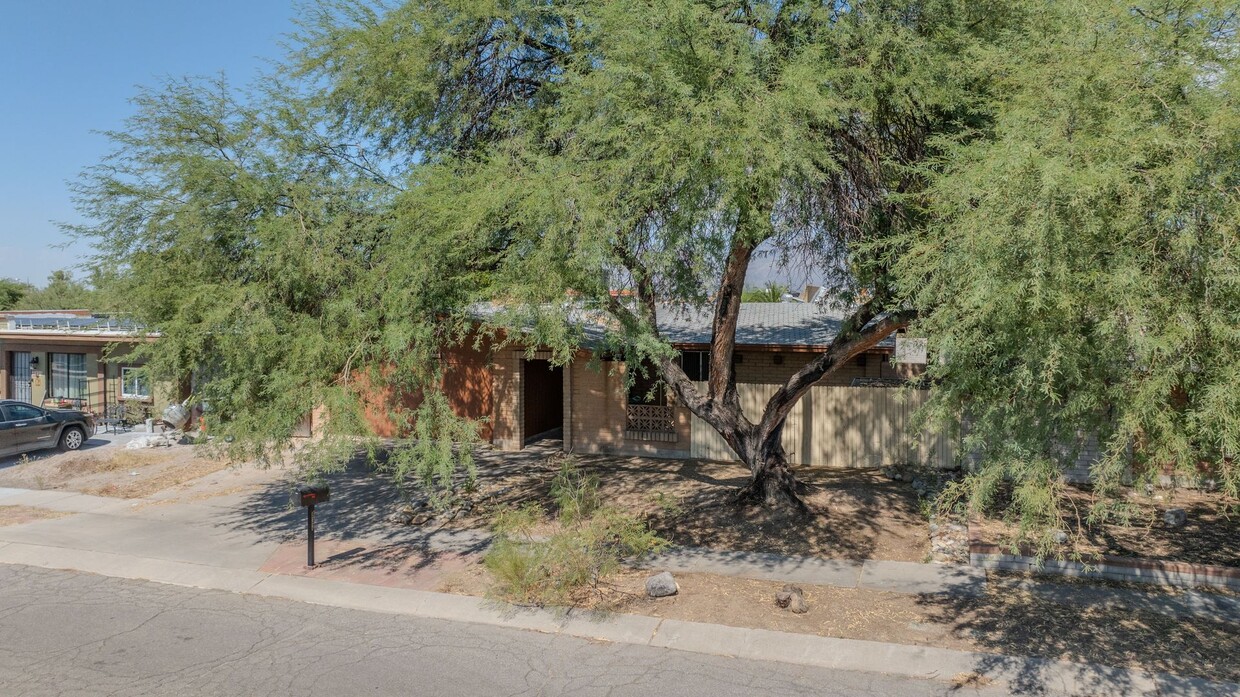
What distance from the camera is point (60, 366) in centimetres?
2403

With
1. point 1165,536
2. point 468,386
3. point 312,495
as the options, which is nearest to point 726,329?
point 312,495

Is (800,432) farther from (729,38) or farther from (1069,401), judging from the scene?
(1069,401)

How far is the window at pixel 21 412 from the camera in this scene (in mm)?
17500

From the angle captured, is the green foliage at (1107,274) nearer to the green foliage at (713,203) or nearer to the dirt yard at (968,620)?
the green foliage at (713,203)

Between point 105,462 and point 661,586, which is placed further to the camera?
point 105,462

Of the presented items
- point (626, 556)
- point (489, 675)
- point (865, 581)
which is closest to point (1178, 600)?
point (865, 581)

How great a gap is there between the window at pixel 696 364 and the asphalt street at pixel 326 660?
10.9 meters

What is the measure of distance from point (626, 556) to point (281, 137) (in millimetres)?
7345

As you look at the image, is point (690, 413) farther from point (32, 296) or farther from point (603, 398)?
point (32, 296)

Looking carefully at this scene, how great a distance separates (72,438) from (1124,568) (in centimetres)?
2101

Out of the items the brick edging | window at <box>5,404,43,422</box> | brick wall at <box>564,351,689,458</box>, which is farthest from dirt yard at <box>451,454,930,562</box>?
window at <box>5,404,43,422</box>

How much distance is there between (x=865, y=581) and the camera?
9438mm

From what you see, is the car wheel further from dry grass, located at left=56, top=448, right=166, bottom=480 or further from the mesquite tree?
the mesquite tree

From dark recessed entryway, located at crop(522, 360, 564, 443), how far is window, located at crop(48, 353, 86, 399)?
46.4 feet
